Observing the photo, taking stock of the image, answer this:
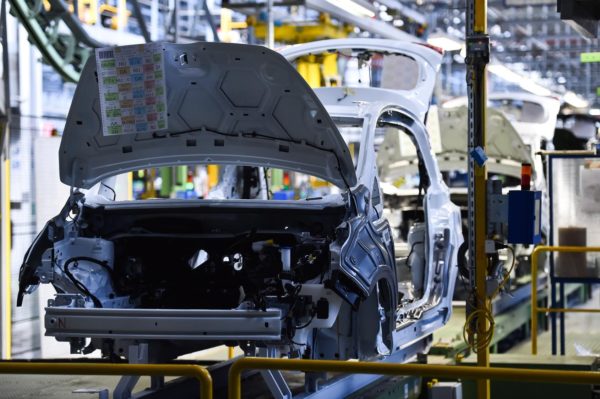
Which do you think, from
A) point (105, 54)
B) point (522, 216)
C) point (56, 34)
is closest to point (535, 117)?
point (56, 34)

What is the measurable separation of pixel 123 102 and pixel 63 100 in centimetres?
A: 905

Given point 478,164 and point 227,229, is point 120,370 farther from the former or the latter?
point 478,164

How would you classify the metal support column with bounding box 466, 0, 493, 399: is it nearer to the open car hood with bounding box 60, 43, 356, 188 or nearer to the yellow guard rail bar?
the open car hood with bounding box 60, 43, 356, 188

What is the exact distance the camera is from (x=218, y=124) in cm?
618

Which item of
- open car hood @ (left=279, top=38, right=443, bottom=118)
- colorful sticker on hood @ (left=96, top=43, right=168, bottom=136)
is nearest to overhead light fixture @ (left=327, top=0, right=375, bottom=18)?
open car hood @ (left=279, top=38, right=443, bottom=118)

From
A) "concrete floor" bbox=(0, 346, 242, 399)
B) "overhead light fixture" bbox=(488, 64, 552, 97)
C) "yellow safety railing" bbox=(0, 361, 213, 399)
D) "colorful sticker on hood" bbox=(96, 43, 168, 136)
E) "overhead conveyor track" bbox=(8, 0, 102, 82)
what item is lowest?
"concrete floor" bbox=(0, 346, 242, 399)

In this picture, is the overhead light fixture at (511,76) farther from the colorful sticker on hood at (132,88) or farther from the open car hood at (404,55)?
the colorful sticker on hood at (132,88)

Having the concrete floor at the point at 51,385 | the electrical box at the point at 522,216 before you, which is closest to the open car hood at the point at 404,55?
the electrical box at the point at 522,216

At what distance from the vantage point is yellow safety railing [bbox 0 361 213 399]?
432cm

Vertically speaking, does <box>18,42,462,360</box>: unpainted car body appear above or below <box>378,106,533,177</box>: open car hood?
below

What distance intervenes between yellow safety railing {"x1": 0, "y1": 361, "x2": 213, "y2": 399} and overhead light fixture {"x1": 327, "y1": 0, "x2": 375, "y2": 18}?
7.70 meters

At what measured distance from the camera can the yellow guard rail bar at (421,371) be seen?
401 cm

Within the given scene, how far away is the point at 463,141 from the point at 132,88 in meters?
7.63

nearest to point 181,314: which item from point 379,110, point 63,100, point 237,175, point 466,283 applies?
point 466,283
